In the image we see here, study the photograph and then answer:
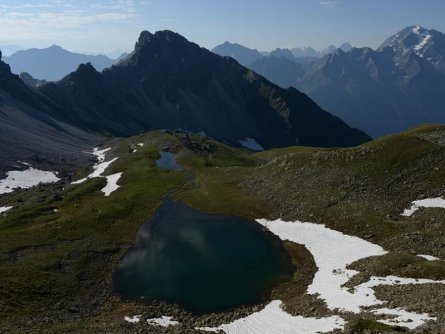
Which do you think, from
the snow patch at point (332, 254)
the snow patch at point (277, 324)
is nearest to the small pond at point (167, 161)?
the snow patch at point (332, 254)

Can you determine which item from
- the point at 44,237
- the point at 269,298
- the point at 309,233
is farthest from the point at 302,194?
the point at 44,237

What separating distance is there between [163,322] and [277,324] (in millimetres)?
12950

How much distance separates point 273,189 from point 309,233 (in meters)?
22.0

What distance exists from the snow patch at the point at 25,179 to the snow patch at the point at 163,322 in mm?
88450

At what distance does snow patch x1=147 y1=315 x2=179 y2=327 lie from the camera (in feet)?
162

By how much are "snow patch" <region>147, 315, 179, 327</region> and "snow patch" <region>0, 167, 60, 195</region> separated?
88450 mm

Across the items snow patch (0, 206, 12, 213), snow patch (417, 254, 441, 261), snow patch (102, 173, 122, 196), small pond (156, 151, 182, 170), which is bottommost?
snow patch (0, 206, 12, 213)

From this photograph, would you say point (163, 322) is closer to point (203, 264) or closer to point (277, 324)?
point (277, 324)

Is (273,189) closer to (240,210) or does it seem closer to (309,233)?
(240,210)

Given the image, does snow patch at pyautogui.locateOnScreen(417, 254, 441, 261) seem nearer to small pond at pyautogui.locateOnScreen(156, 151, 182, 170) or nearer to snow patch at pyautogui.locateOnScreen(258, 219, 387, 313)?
snow patch at pyautogui.locateOnScreen(258, 219, 387, 313)

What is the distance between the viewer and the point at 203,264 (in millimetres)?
67000

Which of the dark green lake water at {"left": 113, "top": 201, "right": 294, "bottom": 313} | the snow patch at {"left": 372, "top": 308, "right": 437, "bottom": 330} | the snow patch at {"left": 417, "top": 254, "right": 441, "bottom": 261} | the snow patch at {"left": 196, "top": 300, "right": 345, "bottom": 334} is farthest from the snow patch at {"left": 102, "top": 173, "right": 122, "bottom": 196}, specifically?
the snow patch at {"left": 372, "top": 308, "right": 437, "bottom": 330}

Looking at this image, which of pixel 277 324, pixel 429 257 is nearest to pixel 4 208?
pixel 277 324

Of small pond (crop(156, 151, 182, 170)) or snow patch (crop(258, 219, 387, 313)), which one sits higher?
small pond (crop(156, 151, 182, 170))
